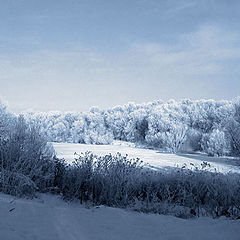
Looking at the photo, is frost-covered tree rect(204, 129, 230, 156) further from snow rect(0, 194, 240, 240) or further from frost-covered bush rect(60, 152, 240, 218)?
snow rect(0, 194, 240, 240)

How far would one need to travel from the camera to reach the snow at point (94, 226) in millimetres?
3785

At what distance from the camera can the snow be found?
3.79m

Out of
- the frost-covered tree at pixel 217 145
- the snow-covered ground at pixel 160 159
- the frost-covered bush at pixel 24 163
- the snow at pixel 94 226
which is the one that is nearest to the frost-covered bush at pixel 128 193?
the frost-covered bush at pixel 24 163

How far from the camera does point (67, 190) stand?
6.79 metres

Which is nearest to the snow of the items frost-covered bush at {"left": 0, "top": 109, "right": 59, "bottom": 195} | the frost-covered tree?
frost-covered bush at {"left": 0, "top": 109, "right": 59, "bottom": 195}

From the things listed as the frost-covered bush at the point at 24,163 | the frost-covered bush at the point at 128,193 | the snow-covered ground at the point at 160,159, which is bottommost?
the snow-covered ground at the point at 160,159

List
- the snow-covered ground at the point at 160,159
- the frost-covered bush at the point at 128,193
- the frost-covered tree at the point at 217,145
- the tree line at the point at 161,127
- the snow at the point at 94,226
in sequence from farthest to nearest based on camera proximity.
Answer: the tree line at the point at 161,127
the frost-covered tree at the point at 217,145
the snow-covered ground at the point at 160,159
the frost-covered bush at the point at 128,193
the snow at the point at 94,226

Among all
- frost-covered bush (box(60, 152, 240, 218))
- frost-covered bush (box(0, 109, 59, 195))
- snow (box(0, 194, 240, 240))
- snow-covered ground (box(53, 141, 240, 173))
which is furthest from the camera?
snow-covered ground (box(53, 141, 240, 173))

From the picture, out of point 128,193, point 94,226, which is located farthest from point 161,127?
point 94,226

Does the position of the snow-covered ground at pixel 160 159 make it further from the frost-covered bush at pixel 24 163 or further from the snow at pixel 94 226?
the snow at pixel 94 226

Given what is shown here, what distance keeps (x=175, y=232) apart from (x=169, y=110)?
5690cm

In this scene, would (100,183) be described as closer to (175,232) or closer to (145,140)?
(175,232)

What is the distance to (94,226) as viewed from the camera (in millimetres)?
4367

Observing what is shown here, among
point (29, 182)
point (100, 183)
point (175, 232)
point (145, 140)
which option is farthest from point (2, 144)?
point (145, 140)
